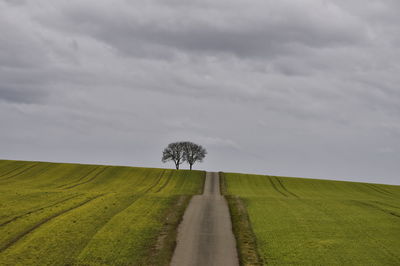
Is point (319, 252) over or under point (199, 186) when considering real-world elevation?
under

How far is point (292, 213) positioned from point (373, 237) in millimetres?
12049

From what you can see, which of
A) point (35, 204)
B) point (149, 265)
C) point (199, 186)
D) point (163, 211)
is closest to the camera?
point (149, 265)

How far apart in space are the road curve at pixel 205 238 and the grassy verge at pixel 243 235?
0.47 meters

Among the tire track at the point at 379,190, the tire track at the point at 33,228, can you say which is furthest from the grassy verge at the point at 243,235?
the tire track at the point at 379,190

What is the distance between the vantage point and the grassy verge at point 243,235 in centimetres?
2719

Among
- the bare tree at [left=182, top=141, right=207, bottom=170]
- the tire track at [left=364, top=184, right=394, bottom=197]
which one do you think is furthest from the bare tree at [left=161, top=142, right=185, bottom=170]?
the tire track at [left=364, top=184, right=394, bottom=197]

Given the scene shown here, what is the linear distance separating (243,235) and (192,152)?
102 metres

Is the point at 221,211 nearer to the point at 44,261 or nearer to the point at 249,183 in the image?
the point at 44,261

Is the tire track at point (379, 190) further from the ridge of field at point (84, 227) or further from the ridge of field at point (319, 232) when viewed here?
the ridge of field at point (84, 227)

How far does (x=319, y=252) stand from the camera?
29359 mm

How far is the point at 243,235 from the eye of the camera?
33.9 m

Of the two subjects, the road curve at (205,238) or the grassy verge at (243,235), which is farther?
the grassy verge at (243,235)

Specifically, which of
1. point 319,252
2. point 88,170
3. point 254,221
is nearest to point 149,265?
point 319,252

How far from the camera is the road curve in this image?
86.9 feet
